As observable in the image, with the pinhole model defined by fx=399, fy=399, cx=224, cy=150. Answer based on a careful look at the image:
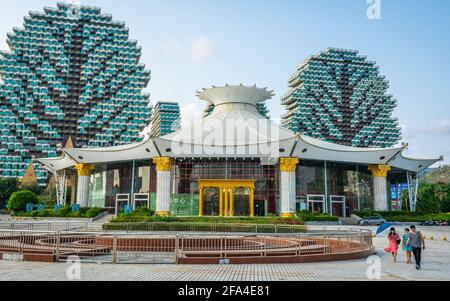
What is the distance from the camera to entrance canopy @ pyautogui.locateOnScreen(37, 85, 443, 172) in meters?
41.7

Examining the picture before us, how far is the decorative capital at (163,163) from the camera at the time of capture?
4278cm

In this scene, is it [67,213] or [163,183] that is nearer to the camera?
[163,183]

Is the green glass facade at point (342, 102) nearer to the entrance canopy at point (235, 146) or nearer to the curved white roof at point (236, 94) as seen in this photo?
the curved white roof at point (236, 94)

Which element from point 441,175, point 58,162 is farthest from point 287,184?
point 441,175

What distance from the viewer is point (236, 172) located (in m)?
43.2

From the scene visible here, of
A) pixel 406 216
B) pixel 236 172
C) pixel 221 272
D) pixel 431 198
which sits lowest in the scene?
pixel 221 272

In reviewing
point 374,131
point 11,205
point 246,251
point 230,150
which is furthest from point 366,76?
point 246,251

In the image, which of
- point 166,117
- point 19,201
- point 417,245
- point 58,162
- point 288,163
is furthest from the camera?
point 166,117

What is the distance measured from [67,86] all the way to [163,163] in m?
83.7

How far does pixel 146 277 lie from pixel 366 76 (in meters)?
138

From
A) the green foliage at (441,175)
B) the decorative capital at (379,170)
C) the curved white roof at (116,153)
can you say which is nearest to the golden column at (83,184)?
the curved white roof at (116,153)

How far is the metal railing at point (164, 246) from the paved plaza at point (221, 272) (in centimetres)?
97

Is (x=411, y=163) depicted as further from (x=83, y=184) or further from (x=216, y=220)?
(x=83, y=184)

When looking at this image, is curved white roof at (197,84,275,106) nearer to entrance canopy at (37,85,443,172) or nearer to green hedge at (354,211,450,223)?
entrance canopy at (37,85,443,172)
